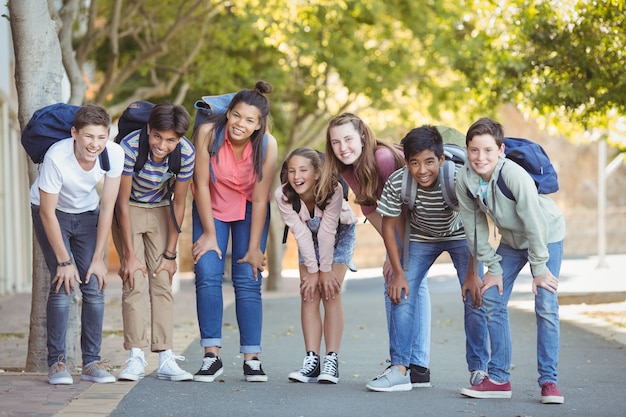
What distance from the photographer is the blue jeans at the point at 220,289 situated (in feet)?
22.3

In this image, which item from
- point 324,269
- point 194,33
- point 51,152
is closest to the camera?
point 51,152

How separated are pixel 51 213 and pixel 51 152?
0.35 meters

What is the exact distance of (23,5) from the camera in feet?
24.3

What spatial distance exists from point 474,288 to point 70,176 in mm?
2401

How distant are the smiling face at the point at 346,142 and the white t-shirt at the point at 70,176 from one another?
4.11ft

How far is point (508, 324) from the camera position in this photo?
6.17 m

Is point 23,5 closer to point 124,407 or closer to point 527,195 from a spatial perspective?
point 124,407

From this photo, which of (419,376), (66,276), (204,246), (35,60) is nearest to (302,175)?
(204,246)

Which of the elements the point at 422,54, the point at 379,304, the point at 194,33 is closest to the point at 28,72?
the point at 379,304

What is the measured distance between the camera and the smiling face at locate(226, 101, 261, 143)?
6.65m

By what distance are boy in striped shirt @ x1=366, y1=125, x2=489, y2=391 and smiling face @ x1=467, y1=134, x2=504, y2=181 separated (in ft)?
0.99

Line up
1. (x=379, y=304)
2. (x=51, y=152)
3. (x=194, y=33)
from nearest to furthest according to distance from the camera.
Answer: (x=51, y=152) < (x=379, y=304) < (x=194, y=33)

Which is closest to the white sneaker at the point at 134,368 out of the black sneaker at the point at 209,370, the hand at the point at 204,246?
the black sneaker at the point at 209,370

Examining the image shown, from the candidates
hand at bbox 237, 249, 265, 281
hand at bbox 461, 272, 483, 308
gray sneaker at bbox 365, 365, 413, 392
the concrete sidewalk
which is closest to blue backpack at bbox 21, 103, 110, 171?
hand at bbox 237, 249, 265, 281
